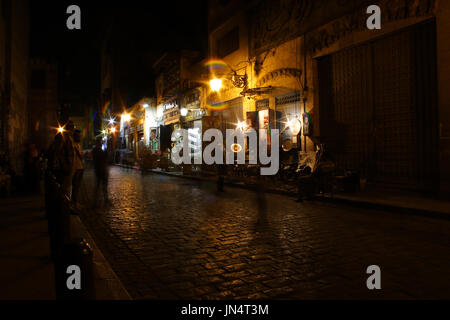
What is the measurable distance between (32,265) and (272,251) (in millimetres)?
3227

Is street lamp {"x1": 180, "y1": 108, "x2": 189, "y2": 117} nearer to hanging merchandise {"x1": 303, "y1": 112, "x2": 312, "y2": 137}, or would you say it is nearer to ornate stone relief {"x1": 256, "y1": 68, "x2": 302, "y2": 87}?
ornate stone relief {"x1": 256, "y1": 68, "x2": 302, "y2": 87}

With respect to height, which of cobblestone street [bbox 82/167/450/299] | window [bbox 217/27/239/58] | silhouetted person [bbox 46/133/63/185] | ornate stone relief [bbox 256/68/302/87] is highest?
window [bbox 217/27/239/58]

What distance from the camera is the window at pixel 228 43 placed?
19.3 meters

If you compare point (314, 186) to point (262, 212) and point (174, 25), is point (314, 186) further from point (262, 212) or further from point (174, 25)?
point (174, 25)

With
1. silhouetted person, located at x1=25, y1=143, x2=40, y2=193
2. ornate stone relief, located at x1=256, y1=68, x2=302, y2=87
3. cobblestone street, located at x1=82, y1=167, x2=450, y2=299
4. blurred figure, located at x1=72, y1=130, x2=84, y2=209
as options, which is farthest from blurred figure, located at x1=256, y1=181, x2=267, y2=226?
silhouetted person, located at x1=25, y1=143, x2=40, y2=193

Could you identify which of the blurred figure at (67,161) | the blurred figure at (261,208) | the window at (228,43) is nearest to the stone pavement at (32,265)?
the blurred figure at (67,161)

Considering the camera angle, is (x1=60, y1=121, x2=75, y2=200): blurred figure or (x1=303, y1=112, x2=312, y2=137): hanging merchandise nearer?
(x1=60, y1=121, x2=75, y2=200): blurred figure

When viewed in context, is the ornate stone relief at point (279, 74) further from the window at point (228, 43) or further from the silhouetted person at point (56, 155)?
the silhouetted person at point (56, 155)

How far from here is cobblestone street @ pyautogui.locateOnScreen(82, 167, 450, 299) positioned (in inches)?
144

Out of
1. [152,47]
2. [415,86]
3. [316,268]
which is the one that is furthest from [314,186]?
[152,47]

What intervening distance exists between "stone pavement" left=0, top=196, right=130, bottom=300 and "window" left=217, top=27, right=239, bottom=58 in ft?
49.4

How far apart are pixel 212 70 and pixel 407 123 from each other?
1362 cm

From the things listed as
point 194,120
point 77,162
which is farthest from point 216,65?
point 77,162
